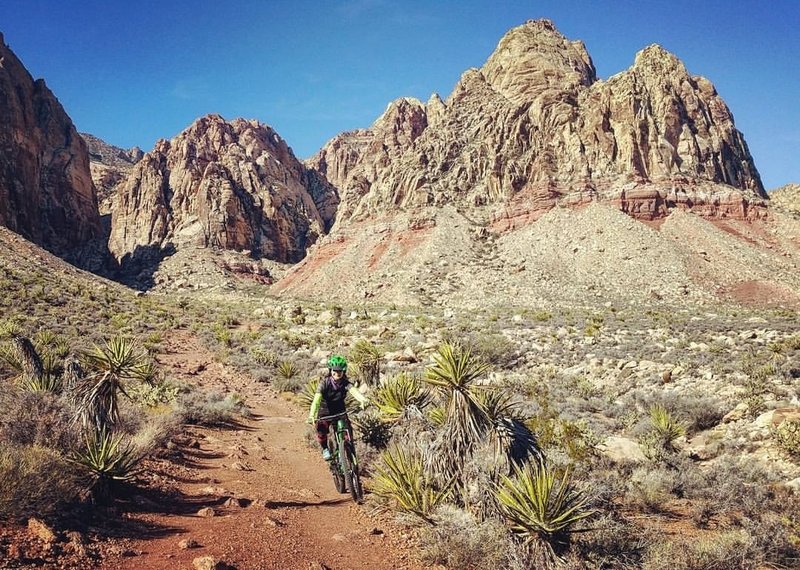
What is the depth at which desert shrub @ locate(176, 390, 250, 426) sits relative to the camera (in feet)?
36.2

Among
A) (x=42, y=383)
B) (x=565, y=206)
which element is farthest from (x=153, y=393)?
(x=565, y=206)

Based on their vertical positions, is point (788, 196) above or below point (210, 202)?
above

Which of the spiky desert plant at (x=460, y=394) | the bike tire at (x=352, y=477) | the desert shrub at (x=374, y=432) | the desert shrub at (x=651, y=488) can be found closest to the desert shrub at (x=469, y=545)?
the spiky desert plant at (x=460, y=394)

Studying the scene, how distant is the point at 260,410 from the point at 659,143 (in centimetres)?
6598

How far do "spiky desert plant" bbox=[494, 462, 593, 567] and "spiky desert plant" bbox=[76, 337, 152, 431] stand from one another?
5.99 m

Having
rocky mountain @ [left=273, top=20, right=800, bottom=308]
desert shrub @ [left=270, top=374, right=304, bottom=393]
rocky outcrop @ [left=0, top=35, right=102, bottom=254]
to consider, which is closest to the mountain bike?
desert shrub @ [left=270, top=374, right=304, bottom=393]

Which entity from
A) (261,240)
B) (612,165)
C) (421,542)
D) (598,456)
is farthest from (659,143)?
(261,240)

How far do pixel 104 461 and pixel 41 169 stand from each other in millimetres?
100650

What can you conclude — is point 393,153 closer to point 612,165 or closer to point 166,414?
point 612,165

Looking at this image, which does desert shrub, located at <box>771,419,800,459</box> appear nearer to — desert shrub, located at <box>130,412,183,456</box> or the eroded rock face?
desert shrub, located at <box>130,412,183,456</box>

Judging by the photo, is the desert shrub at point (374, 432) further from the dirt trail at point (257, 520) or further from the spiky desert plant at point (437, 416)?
the spiky desert plant at point (437, 416)

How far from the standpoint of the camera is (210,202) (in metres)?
96.1

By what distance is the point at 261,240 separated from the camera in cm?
10188

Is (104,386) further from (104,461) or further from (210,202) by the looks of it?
(210,202)
